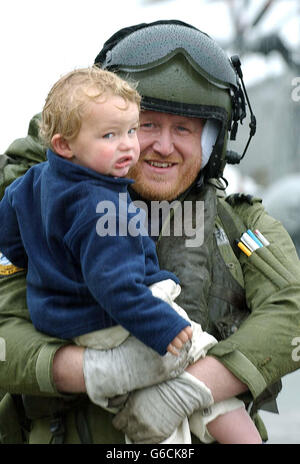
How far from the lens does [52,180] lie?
1812 millimetres

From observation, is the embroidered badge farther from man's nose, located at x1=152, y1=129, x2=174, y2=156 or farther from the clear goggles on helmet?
the clear goggles on helmet

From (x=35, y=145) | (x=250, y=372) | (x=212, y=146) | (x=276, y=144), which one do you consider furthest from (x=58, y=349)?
(x=276, y=144)

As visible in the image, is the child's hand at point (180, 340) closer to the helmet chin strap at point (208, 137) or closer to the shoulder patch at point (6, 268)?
the shoulder patch at point (6, 268)

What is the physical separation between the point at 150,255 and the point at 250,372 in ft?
1.58

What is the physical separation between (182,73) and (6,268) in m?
0.93

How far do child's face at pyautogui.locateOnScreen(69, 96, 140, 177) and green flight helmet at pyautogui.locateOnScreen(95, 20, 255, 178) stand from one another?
553mm

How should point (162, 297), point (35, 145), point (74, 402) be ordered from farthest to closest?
1. point (35, 145)
2. point (74, 402)
3. point (162, 297)

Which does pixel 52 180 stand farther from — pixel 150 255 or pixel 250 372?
pixel 250 372

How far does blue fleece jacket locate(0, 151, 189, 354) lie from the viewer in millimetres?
1657

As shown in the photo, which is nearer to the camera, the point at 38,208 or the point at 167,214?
the point at 38,208

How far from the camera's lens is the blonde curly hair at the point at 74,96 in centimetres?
173

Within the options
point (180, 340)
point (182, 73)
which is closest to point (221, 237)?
point (182, 73)

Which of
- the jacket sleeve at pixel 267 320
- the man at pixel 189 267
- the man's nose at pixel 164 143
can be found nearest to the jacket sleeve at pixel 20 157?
the man at pixel 189 267

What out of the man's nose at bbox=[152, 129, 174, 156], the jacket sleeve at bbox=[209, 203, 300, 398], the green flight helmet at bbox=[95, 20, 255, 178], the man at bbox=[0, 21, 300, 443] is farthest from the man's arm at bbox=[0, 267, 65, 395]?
the green flight helmet at bbox=[95, 20, 255, 178]
